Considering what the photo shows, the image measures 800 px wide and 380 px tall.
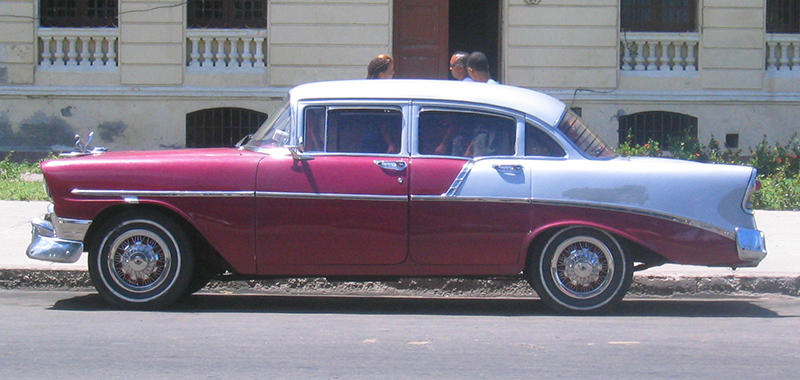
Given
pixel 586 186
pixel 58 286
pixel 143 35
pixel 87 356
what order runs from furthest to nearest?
pixel 143 35
pixel 58 286
pixel 586 186
pixel 87 356

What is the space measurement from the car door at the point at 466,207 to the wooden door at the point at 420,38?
984 cm

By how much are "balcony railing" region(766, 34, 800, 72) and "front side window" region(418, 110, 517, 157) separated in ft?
36.1

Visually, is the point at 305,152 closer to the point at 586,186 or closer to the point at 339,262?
the point at 339,262

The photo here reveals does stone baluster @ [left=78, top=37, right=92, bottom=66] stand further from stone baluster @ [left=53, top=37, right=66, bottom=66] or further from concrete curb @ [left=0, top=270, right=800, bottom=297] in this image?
concrete curb @ [left=0, top=270, right=800, bottom=297]

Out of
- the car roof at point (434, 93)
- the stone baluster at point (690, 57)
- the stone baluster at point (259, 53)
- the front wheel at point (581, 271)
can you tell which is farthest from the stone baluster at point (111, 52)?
the front wheel at point (581, 271)

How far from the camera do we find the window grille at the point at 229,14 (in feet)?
53.5

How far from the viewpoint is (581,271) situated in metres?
6.77

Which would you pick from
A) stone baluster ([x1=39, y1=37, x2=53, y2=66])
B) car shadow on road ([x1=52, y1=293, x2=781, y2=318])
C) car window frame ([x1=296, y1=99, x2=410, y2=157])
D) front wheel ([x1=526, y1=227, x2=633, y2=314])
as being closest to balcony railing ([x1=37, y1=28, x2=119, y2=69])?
stone baluster ([x1=39, y1=37, x2=53, y2=66])

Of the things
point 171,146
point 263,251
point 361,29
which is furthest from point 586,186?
point 171,146

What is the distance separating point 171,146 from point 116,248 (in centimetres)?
967

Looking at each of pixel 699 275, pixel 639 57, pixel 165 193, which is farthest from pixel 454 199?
pixel 639 57

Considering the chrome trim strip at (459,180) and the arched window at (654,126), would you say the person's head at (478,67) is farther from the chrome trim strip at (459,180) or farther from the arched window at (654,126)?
the arched window at (654,126)

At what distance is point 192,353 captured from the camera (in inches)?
219

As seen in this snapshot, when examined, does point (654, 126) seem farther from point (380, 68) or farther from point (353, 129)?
point (353, 129)
